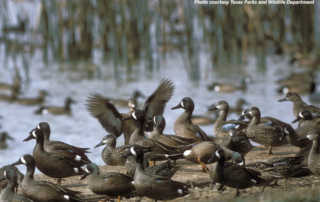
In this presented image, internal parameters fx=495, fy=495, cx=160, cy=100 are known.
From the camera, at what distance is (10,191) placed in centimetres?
473

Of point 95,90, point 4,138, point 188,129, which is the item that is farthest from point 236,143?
point 95,90

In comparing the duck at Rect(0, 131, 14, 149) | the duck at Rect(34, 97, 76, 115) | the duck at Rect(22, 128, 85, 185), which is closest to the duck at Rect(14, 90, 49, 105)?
the duck at Rect(34, 97, 76, 115)

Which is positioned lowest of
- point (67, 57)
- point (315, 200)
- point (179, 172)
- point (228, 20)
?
point (179, 172)

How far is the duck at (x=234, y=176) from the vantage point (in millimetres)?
4836

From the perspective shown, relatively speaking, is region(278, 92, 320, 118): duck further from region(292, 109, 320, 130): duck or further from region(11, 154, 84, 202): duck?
region(11, 154, 84, 202): duck

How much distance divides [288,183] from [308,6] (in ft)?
33.5

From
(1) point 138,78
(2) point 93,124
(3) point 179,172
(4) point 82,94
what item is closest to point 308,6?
(1) point 138,78

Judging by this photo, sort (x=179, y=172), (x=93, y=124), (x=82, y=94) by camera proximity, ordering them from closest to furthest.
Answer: (x=179, y=172) → (x=93, y=124) → (x=82, y=94)

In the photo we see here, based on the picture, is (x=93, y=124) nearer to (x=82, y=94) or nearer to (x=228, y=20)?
(x=82, y=94)

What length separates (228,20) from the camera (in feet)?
46.0

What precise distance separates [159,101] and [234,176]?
292 cm

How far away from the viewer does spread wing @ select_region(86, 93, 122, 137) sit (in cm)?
725

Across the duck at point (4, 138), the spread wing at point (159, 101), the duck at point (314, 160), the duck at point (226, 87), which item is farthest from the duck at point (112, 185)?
the duck at point (226, 87)

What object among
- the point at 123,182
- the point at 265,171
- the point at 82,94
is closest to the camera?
the point at 123,182
